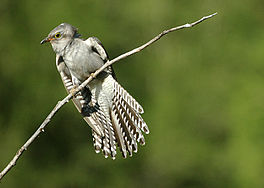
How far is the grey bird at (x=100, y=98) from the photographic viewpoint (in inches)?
195

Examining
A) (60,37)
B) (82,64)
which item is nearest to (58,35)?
(60,37)

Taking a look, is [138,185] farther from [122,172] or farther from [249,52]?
[249,52]

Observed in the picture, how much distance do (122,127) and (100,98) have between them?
0.43m

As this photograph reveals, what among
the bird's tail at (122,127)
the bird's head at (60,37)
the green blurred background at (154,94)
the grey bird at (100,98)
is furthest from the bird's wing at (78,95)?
the green blurred background at (154,94)

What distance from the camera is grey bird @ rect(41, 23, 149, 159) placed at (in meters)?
4.95

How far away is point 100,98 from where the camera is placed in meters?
5.29

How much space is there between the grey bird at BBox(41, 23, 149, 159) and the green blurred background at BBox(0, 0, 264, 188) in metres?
5.59

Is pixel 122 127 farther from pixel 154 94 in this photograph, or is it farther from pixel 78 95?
pixel 154 94

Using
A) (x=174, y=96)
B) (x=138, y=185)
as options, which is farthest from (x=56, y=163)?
(x=174, y=96)

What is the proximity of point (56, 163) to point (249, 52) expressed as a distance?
18.4 feet

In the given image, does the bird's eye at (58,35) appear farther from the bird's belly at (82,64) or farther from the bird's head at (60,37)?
the bird's belly at (82,64)

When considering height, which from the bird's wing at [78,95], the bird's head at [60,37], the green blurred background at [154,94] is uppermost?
the bird's head at [60,37]

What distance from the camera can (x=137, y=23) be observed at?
13633 mm

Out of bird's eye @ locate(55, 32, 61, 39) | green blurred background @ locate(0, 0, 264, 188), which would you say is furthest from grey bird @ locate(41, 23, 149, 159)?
green blurred background @ locate(0, 0, 264, 188)
